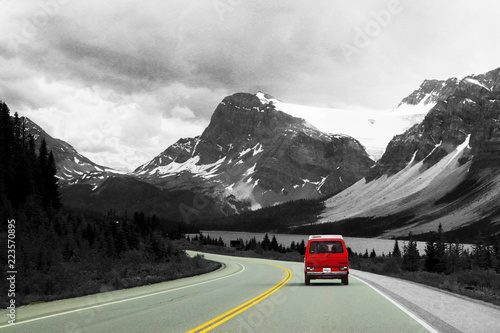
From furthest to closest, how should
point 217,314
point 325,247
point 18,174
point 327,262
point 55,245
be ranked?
point 18,174 → point 55,245 → point 325,247 → point 327,262 → point 217,314

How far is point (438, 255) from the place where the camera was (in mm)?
79188

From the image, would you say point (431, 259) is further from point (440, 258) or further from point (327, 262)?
point (327, 262)

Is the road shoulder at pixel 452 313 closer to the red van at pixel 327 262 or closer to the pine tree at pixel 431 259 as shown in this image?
the red van at pixel 327 262

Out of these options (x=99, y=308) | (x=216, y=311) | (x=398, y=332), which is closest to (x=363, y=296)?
(x=216, y=311)

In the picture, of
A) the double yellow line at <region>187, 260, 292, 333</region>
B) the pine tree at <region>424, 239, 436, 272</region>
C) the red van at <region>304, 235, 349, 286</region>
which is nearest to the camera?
the double yellow line at <region>187, 260, 292, 333</region>

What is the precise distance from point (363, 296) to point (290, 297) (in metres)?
2.92

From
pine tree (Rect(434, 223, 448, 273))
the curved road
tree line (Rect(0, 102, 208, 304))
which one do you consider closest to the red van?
the curved road

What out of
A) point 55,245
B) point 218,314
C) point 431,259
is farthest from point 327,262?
point 431,259

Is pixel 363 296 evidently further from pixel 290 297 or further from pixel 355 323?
pixel 355 323

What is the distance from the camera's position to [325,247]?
82.9 ft

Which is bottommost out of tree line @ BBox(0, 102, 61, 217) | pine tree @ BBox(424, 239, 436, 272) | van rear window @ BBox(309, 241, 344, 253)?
pine tree @ BBox(424, 239, 436, 272)

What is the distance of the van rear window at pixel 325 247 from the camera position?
25016mm

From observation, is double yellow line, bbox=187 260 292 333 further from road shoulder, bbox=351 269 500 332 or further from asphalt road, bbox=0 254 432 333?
road shoulder, bbox=351 269 500 332

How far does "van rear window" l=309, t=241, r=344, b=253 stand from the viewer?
25.0m
